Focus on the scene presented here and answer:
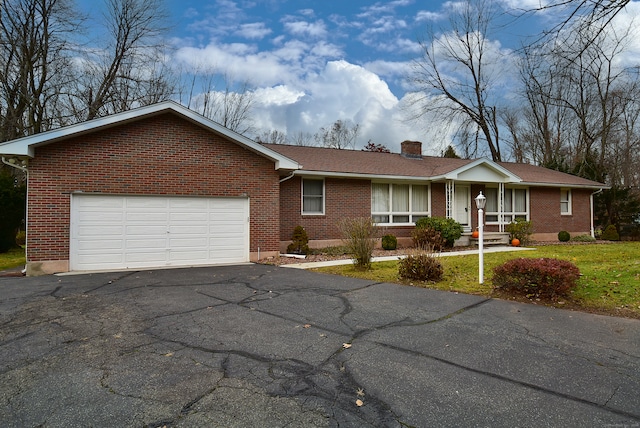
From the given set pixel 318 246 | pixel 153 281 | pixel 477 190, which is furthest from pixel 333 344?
pixel 477 190

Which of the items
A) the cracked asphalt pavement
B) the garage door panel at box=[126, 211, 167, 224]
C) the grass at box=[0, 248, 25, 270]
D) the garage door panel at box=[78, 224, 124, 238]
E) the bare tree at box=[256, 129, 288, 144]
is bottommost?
the cracked asphalt pavement

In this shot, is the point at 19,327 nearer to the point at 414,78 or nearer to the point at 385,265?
the point at 385,265

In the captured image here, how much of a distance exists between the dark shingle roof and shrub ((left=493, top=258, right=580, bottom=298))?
327 inches

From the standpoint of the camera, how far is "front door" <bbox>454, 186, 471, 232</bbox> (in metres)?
16.6

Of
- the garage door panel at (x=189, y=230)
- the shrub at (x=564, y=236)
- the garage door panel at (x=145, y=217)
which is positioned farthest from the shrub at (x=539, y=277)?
the shrub at (x=564, y=236)

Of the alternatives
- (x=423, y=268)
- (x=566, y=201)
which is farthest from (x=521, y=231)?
(x=423, y=268)

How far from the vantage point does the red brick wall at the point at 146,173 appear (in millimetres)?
9273

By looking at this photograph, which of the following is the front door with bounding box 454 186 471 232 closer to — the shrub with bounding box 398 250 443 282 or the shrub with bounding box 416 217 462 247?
the shrub with bounding box 416 217 462 247

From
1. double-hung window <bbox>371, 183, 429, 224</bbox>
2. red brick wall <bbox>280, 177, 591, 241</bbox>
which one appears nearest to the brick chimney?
red brick wall <bbox>280, 177, 591, 241</bbox>

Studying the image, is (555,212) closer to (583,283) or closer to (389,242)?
(389,242)

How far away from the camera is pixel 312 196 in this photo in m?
14.1

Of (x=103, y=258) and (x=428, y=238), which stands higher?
(x=428, y=238)

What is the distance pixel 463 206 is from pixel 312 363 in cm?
1493

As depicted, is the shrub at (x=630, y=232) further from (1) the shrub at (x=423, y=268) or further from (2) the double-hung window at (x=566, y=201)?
(1) the shrub at (x=423, y=268)
